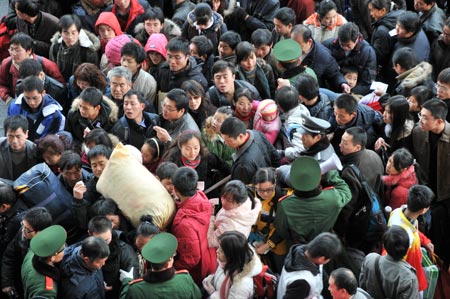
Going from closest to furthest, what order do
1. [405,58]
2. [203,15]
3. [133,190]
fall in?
[133,190] → [405,58] → [203,15]

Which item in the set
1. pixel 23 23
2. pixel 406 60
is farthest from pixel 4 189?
pixel 406 60

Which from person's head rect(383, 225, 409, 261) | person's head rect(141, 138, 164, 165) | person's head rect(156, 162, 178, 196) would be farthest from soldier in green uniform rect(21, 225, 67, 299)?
person's head rect(383, 225, 409, 261)

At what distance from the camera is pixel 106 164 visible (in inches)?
247

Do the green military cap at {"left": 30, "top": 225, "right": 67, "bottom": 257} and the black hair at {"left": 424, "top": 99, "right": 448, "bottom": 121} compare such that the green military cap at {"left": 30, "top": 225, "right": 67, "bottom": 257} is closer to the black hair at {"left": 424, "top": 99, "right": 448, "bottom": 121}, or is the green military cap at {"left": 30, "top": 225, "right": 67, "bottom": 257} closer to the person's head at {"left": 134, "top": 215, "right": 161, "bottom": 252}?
the person's head at {"left": 134, "top": 215, "right": 161, "bottom": 252}

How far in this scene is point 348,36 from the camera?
8289 mm

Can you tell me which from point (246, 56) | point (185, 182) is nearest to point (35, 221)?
point (185, 182)

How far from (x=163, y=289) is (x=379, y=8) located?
4.97 m

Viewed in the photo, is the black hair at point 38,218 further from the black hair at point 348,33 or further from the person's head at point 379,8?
the person's head at point 379,8

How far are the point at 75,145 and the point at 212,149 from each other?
1.28m

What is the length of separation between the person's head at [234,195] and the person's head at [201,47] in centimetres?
259

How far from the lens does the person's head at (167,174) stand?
20.6ft

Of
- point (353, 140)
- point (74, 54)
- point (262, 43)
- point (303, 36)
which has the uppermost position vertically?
point (353, 140)

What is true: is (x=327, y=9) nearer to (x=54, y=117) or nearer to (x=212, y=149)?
A: (x=212, y=149)

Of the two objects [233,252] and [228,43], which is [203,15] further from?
[233,252]
